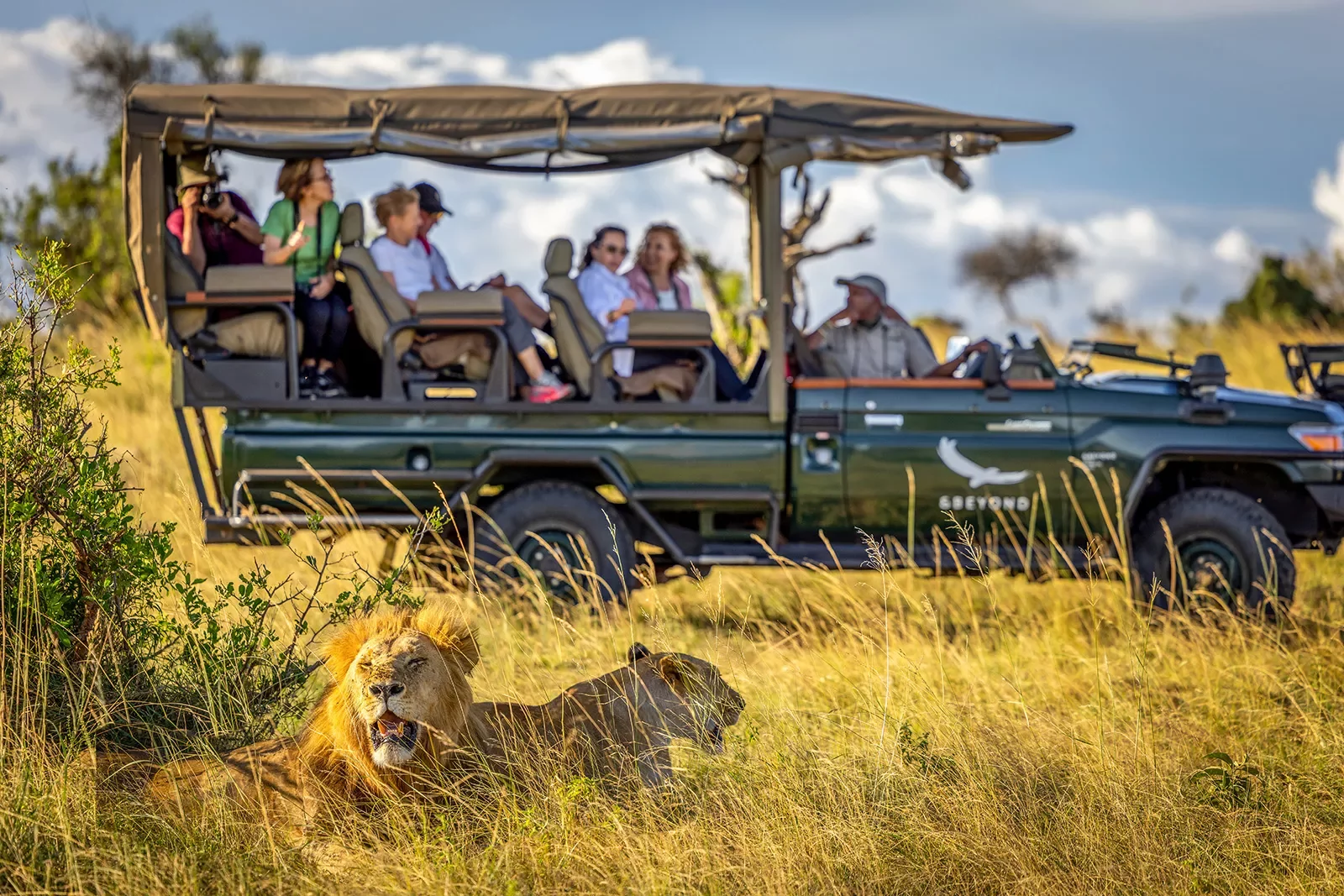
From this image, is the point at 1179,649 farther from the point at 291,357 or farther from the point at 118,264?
the point at 118,264

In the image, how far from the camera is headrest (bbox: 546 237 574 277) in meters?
7.45

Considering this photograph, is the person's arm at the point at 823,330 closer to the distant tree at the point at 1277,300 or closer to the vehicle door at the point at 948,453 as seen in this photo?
the vehicle door at the point at 948,453

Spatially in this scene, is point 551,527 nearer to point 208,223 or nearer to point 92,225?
point 208,223

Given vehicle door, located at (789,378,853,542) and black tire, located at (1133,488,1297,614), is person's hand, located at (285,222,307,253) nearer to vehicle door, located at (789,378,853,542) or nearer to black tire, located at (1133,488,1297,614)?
vehicle door, located at (789,378,853,542)

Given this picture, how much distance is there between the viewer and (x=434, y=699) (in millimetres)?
3479

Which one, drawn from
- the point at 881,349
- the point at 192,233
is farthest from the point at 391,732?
the point at 881,349

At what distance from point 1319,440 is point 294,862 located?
5.65 m

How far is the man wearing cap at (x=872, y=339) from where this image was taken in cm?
804

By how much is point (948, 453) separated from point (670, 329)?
1481 millimetres

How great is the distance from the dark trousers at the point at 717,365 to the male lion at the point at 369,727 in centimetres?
384

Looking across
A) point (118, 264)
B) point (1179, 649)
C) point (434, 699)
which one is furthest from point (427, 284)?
point (118, 264)

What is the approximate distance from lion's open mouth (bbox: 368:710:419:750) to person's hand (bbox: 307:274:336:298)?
4304mm

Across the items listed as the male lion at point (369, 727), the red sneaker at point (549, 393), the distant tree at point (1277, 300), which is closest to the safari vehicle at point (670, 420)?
the red sneaker at point (549, 393)

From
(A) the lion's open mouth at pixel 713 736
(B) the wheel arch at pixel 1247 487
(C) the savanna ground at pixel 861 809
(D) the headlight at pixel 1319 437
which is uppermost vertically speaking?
(D) the headlight at pixel 1319 437
